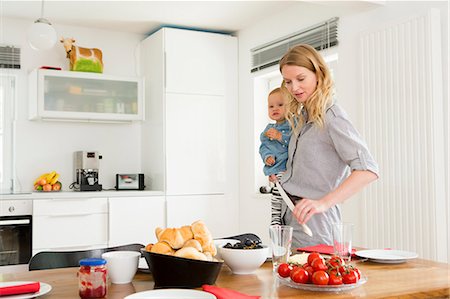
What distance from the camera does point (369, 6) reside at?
352 cm

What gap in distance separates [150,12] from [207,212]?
1.78 metres

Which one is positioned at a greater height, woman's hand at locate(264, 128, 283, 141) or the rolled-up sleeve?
woman's hand at locate(264, 128, 283, 141)

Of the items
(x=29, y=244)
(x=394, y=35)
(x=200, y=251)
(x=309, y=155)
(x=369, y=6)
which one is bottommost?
(x=29, y=244)

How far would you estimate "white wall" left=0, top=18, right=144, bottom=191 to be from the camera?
4.67m

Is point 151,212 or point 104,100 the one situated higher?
point 104,100

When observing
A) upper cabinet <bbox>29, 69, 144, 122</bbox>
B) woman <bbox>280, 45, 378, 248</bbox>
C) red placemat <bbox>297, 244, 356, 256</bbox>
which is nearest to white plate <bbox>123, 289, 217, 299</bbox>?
red placemat <bbox>297, 244, 356, 256</bbox>

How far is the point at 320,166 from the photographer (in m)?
2.13

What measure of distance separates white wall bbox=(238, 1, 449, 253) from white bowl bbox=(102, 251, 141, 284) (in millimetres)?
2078

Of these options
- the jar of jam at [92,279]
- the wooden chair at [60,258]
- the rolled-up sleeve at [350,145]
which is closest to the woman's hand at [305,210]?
the rolled-up sleeve at [350,145]

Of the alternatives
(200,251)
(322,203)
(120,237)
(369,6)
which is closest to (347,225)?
(322,203)

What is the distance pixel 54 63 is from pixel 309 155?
3.33 meters

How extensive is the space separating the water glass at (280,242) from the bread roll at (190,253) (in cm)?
22

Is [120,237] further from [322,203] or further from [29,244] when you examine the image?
[322,203]

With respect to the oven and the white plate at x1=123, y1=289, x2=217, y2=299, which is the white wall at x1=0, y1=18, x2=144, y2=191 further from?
the white plate at x1=123, y1=289, x2=217, y2=299
